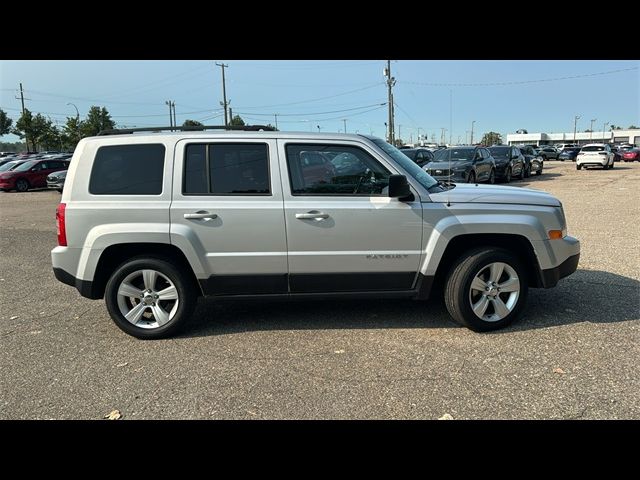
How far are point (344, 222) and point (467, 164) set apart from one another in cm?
1385

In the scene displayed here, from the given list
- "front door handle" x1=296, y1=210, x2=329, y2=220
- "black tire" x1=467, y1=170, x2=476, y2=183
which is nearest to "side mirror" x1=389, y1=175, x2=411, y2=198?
"front door handle" x1=296, y1=210, x2=329, y2=220

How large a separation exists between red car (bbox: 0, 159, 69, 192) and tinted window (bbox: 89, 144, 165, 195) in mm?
23925

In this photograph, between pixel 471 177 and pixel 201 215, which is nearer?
pixel 201 215

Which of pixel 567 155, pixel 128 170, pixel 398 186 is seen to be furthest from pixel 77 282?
pixel 567 155

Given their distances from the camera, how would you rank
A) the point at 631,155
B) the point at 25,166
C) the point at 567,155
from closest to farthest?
the point at 25,166, the point at 631,155, the point at 567,155

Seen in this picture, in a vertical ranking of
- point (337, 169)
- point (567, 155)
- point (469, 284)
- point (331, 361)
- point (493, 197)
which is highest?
point (567, 155)

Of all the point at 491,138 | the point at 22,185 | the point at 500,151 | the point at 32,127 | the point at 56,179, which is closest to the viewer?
the point at 500,151

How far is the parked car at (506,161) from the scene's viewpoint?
64.5 ft

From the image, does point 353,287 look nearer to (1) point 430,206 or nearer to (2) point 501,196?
(1) point 430,206

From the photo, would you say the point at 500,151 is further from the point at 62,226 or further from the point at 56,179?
the point at 56,179

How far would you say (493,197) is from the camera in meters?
4.25

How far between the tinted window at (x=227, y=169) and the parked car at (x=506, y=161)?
17547mm

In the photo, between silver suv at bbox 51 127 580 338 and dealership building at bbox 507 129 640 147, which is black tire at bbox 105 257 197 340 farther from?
dealership building at bbox 507 129 640 147
